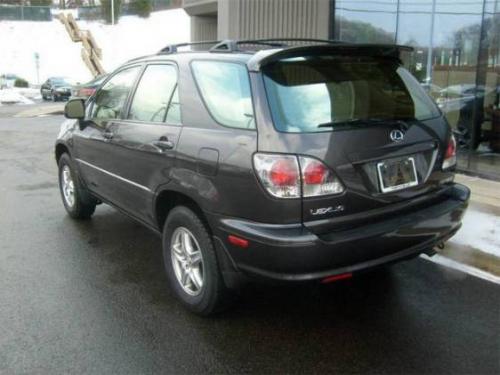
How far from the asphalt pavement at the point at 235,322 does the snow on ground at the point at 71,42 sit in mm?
51086

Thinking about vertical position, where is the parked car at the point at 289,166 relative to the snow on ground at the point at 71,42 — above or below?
below

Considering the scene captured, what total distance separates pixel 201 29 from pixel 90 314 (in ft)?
49.0

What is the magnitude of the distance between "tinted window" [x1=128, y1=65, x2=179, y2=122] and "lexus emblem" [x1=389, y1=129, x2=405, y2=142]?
162 cm

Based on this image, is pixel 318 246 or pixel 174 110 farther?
pixel 174 110

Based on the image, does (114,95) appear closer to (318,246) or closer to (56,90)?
(318,246)

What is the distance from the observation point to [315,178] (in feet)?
10.1

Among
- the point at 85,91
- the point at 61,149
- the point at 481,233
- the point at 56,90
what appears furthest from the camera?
the point at 56,90

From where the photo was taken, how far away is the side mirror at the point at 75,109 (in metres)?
5.41

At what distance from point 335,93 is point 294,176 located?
0.70 m

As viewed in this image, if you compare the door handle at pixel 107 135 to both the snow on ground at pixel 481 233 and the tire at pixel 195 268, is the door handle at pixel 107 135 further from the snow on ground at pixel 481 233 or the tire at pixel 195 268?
the snow on ground at pixel 481 233

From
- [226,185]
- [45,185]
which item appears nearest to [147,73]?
[226,185]

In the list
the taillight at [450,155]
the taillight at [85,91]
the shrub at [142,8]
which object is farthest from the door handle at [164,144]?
the shrub at [142,8]

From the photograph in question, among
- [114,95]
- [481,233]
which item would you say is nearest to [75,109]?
[114,95]

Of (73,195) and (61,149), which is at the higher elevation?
(61,149)
